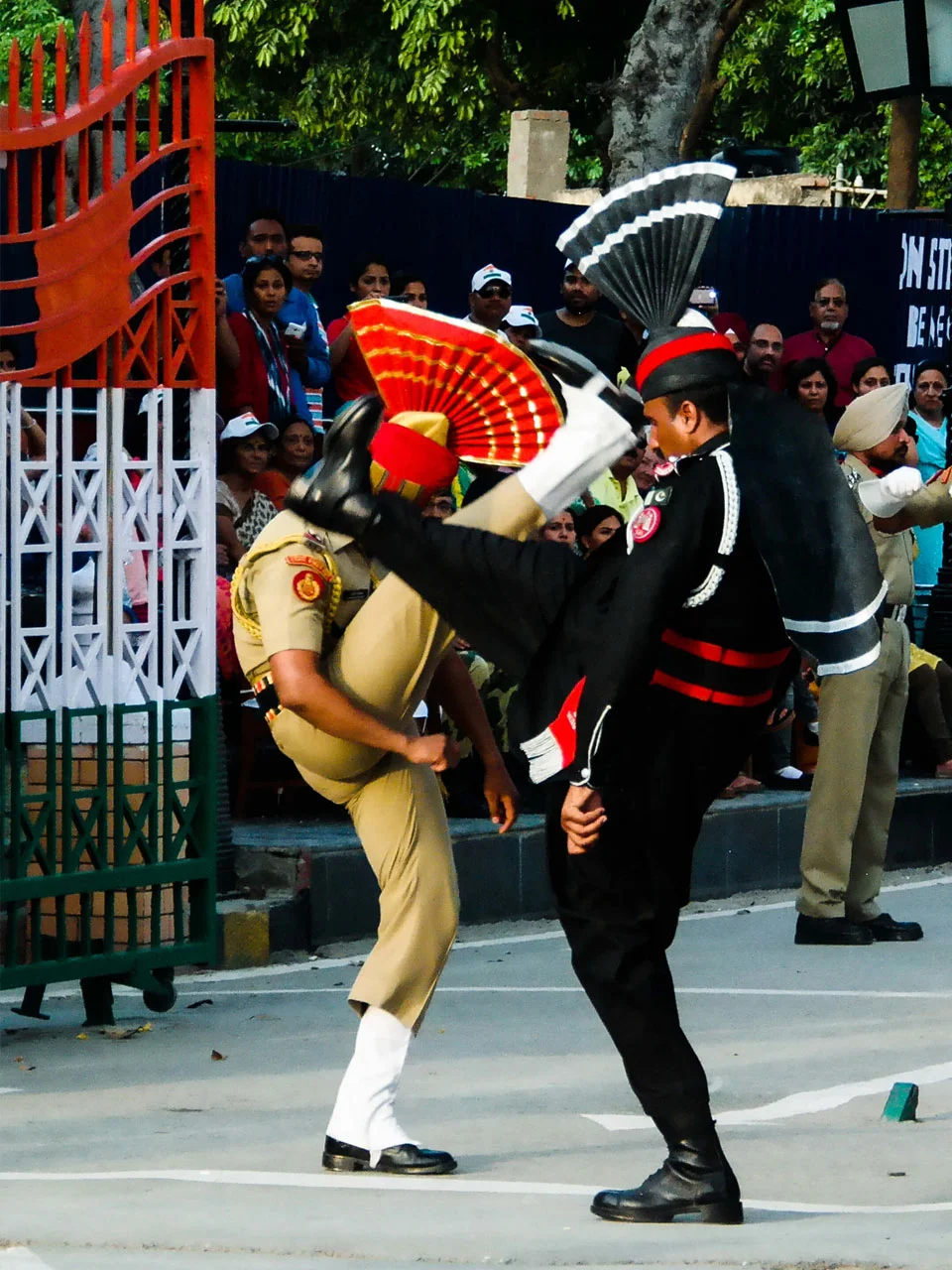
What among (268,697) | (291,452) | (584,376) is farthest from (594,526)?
(584,376)

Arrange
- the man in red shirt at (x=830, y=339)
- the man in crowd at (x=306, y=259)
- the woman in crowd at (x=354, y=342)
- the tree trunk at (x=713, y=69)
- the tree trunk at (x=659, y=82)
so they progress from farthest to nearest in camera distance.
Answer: the tree trunk at (x=713, y=69), the tree trunk at (x=659, y=82), the man in red shirt at (x=830, y=339), the woman in crowd at (x=354, y=342), the man in crowd at (x=306, y=259)

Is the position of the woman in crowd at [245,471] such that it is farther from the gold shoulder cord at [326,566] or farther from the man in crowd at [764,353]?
the gold shoulder cord at [326,566]

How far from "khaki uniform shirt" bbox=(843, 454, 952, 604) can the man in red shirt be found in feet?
17.0

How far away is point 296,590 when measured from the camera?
5.74 m

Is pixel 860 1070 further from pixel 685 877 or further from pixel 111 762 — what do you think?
pixel 111 762

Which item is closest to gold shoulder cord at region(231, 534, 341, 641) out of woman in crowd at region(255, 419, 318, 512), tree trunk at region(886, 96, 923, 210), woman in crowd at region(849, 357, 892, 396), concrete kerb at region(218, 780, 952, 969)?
concrete kerb at region(218, 780, 952, 969)

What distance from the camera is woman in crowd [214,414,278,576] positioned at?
10.7 m

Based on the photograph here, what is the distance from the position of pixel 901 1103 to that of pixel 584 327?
25.2 ft

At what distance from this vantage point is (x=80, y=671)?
7289 mm

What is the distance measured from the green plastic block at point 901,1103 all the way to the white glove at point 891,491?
3106mm

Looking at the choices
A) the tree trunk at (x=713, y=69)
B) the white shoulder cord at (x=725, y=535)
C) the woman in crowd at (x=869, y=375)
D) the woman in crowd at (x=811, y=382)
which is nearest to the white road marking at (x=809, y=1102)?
the white shoulder cord at (x=725, y=535)

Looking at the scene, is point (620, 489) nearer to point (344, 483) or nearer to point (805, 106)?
point (344, 483)

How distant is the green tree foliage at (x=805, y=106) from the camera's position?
3128cm

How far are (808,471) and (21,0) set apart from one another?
25.6 meters
